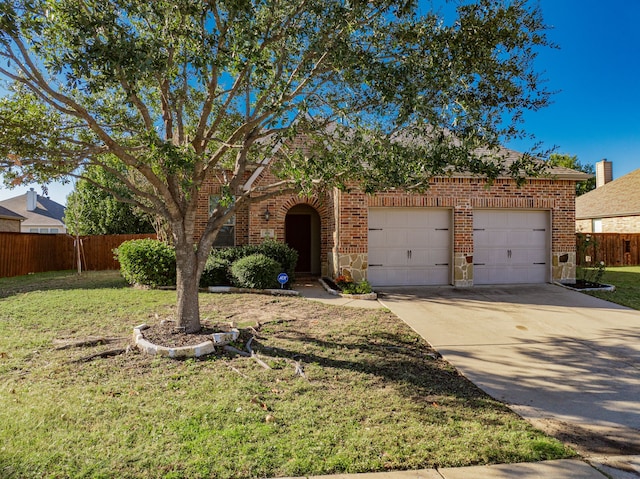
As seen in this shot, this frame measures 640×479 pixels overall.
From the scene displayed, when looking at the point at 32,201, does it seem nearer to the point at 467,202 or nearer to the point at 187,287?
the point at 187,287

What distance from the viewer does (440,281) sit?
455 inches

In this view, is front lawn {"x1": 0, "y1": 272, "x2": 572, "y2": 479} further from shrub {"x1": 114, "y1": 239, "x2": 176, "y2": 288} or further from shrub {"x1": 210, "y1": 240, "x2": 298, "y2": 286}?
shrub {"x1": 210, "y1": 240, "x2": 298, "y2": 286}

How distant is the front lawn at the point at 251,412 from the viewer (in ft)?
9.65

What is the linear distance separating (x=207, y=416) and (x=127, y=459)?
Result: 767 mm

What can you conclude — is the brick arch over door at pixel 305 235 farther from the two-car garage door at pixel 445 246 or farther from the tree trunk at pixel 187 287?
the tree trunk at pixel 187 287

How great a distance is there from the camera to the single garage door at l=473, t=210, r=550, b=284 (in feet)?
38.2

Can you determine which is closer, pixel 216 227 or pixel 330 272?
pixel 216 227

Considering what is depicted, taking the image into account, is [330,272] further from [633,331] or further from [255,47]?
[255,47]

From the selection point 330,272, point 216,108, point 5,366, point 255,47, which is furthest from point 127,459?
point 330,272

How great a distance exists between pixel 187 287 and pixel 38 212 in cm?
3209

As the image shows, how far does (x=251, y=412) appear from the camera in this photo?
368cm

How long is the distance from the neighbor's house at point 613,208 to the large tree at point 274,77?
72.1 ft

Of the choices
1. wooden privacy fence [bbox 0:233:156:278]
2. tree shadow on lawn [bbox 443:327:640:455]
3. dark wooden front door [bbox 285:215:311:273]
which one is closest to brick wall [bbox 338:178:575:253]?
dark wooden front door [bbox 285:215:311:273]

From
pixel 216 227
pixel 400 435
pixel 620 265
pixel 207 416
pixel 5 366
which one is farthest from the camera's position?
pixel 620 265
